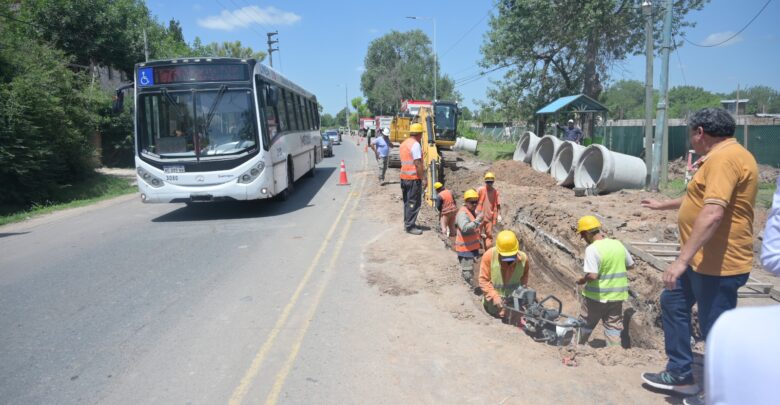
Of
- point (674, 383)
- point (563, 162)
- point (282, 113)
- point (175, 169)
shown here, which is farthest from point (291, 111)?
point (674, 383)

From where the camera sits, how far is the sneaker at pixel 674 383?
3256 mm

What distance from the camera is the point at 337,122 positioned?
491ft

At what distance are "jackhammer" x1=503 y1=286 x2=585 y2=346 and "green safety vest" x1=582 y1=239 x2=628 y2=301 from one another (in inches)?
14.5

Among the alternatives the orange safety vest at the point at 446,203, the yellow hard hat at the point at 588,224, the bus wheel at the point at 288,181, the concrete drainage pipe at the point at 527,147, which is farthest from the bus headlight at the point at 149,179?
the concrete drainage pipe at the point at 527,147

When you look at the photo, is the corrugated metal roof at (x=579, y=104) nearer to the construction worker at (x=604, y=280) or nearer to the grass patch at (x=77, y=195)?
the construction worker at (x=604, y=280)

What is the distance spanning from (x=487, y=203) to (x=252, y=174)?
4815 mm

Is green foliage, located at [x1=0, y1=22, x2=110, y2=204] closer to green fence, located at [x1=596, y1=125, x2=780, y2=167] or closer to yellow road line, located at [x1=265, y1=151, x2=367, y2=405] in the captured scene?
yellow road line, located at [x1=265, y1=151, x2=367, y2=405]

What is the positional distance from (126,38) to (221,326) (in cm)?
2429

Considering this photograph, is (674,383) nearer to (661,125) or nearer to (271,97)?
(271,97)

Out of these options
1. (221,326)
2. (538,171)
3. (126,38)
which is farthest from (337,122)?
(221,326)

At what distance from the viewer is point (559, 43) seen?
834 inches

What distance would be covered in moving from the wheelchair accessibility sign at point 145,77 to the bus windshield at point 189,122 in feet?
0.71

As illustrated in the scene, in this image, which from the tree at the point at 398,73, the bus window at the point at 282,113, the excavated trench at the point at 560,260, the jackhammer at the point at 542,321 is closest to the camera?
the jackhammer at the point at 542,321

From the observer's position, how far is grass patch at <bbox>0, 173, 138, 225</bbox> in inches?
505
